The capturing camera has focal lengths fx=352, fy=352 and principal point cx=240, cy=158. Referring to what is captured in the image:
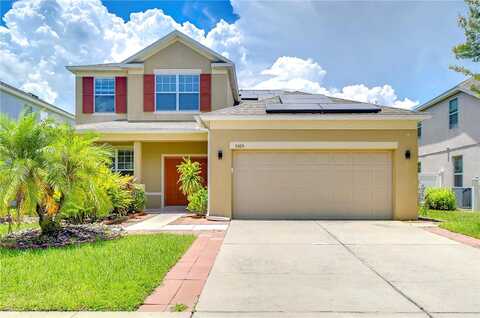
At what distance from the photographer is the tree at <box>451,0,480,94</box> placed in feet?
31.6

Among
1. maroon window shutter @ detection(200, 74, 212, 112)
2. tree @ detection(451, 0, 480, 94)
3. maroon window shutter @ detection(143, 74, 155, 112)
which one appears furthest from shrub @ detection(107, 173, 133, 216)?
tree @ detection(451, 0, 480, 94)

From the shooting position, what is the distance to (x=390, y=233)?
9.38 m

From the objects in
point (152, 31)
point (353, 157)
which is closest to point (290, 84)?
point (152, 31)

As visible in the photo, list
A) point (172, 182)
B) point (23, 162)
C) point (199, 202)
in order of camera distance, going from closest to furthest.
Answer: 1. point (23, 162)
2. point (199, 202)
3. point (172, 182)

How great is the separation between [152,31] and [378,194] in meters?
12.3

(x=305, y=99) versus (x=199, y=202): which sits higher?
(x=305, y=99)

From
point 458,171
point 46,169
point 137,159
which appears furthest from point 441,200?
point 46,169

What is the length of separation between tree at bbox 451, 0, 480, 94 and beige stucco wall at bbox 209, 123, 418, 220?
8.75ft

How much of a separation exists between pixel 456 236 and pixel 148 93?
13.0 metres

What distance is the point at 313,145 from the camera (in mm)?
11883

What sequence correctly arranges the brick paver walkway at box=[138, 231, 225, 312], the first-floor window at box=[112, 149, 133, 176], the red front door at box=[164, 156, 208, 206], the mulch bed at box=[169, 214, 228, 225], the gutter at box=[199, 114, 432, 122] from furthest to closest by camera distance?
the red front door at box=[164, 156, 208, 206], the first-floor window at box=[112, 149, 133, 176], the gutter at box=[199, 114, 432, 122], the mulch bed at box=[169, 214, 228, 225], the brick paver walkway at box=[138, 231, 225, 312]

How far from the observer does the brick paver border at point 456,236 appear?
823cm

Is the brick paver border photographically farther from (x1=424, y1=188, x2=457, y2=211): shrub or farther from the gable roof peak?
the gable roof peak

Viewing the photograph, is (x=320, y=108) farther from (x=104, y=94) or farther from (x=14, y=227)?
(x=104, y=94)
